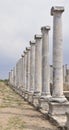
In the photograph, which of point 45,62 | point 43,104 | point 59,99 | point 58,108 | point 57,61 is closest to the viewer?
point 58,108

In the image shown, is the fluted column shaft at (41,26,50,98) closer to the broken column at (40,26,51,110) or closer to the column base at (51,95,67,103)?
the broken column at (40,26,51,110)

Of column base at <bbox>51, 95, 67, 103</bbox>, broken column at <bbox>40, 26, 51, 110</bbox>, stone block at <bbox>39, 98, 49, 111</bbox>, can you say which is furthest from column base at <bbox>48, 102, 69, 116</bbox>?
A: broken column at <bbox>40, 26, 51, 110</bbox>

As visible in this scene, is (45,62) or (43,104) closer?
(43,104)

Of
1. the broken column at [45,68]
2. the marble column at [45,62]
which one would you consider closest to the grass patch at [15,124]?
the broken column at [45,68]

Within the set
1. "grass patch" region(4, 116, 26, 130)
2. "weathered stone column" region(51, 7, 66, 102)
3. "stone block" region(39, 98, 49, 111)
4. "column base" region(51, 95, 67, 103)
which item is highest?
"weathered stone column" region(51, 7, 66, 102)

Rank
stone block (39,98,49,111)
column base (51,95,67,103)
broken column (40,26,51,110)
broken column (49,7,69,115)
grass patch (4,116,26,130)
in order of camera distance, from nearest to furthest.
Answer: grass patch (4,116,26,130) → column base (51,95,67,103) → broken column (49,7,69,115) → stone block (39,98,49,111) → broken column (40,26,51,110)

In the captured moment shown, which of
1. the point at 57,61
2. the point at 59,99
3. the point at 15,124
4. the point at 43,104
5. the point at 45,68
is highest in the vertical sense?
the point at 57,61

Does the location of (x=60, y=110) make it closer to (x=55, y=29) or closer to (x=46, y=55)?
(x=55, y=29)

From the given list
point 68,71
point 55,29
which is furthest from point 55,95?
point 68,71

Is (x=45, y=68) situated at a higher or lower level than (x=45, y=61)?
lower

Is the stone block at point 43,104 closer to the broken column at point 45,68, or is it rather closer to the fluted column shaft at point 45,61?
the broken column at point 45,68

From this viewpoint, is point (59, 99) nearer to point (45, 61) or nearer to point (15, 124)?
point (15, 124)

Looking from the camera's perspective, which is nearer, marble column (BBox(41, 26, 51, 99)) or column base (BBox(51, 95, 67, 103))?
column base (BBox(51, 95, 67, 103))

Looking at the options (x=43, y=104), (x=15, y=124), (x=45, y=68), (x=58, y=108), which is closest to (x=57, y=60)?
(x=58, y=108)
